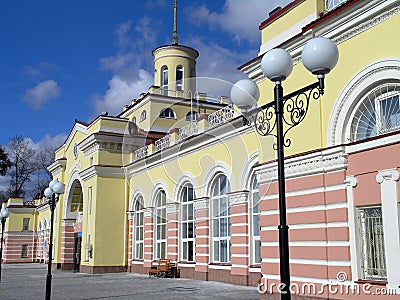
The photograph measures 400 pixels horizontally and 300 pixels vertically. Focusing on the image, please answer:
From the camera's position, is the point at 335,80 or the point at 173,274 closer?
the point at 335,80

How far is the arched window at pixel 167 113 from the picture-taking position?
30.0 meters

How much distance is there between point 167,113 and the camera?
1192 inches

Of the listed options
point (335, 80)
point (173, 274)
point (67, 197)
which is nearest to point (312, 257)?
point (335, 80)

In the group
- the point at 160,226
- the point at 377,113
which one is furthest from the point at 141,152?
the point at 377,113

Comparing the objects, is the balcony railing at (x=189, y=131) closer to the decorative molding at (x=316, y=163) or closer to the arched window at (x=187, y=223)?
the arched window at (x=187, y=223)

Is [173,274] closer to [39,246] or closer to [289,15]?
[289,15]

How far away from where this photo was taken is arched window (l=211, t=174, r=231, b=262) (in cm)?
1809

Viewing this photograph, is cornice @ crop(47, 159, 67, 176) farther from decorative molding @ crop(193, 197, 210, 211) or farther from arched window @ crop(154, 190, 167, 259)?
decorative molding @ crop(193, 197, 210, 211)

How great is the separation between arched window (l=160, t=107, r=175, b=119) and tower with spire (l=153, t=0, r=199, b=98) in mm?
1245

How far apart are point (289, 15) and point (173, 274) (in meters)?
13.0

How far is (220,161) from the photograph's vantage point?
18.5 m

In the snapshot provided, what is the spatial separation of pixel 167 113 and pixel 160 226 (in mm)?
9178

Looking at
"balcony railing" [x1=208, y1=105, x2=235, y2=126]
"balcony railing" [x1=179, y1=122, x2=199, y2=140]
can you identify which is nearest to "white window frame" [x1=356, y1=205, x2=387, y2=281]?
"balcony railing" [x1=208, y1=105, x2=235, y2=126]

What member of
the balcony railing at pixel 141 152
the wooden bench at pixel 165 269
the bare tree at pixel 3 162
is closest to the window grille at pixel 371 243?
the wooden bench at pixel 165 269
